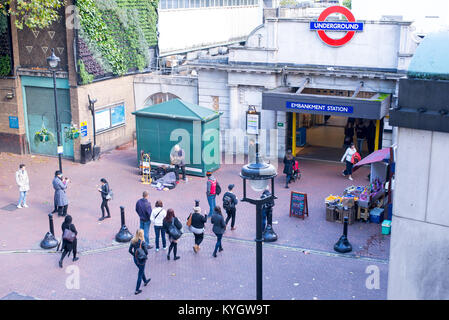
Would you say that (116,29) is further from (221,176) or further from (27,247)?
(27,247)

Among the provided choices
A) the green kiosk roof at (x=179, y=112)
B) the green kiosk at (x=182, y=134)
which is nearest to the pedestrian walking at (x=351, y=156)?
the green kiosk at (x=182, y=134)

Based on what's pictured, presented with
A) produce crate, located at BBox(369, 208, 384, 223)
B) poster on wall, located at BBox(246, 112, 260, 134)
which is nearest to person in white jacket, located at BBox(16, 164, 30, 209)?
poster on wall, located at BBox(246, 112, 260, 134)

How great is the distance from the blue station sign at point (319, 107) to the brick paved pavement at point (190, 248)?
2.58m

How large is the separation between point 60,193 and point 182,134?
6.04m

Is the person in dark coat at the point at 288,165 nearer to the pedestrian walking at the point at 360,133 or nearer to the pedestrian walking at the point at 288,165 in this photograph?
the pedestrian walking at the point at 288,165

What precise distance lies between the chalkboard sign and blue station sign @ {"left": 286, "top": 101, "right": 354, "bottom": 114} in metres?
5.29

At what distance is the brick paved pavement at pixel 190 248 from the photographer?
13859 millimetres

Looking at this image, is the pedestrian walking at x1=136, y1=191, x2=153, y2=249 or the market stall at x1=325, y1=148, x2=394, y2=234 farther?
the market stall at x1=325, y1=148, x2=394, y2=234

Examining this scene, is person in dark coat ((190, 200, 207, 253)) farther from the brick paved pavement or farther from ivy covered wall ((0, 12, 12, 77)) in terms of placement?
ivy covered wall ((0, 12, 12, 77))

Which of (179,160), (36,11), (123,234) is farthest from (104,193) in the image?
(36,11)

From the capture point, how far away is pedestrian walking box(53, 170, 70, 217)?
720 inches

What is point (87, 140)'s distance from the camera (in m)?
25.5

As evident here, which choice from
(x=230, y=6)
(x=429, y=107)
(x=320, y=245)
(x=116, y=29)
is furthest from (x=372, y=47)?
(x=230, y=6)

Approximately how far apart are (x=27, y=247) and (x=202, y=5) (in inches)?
929
